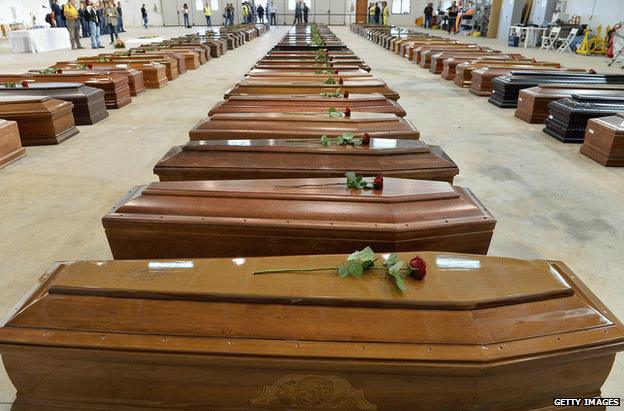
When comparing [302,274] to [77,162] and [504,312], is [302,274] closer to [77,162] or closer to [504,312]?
[504,312]

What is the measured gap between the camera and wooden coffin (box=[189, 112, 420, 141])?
2729mm

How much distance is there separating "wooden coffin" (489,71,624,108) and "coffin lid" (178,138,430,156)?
356 centimetres

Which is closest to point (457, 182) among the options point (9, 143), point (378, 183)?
point (378, 183)

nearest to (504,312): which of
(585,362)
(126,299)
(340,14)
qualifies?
(585,362)

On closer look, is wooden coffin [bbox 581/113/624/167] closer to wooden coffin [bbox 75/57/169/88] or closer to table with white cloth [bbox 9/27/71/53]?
wooden coffin [bbox 75/57/169/88]

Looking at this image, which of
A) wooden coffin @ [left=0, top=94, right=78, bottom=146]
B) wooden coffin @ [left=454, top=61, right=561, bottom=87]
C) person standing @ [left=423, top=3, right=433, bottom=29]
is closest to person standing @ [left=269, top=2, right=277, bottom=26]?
person standing @ [left=423, top=3, right=433, bottom=29]

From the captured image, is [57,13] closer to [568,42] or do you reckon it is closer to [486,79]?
[486,79]

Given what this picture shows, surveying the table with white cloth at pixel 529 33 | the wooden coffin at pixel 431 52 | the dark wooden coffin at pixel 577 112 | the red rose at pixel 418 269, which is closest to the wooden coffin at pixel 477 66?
the wooden coffin at pixel 431 52

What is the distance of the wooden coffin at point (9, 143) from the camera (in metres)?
3.40

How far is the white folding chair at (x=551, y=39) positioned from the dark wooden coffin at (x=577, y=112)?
9616 millimetres

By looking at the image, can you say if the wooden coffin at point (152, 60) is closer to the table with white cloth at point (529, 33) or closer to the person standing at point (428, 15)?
the table with white cloth at point (529, 33)

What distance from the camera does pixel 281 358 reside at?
40.8 inches

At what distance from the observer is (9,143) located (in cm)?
349

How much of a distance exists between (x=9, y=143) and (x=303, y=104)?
92.6 inches
